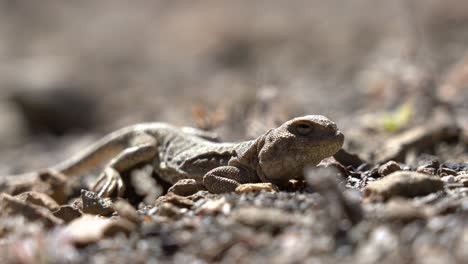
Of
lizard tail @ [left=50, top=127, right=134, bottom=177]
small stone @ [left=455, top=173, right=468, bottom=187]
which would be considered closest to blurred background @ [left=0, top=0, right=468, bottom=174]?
lizard tail @ [left=50, top=127, right=134, bottom=177]

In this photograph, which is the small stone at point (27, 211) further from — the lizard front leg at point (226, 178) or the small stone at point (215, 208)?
the lizard front leg at point (226, 178)

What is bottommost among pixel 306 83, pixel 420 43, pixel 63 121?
pixel 63 121

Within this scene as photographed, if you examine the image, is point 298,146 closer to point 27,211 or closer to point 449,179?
point 449,179

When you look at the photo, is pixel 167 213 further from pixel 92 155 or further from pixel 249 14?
pixel 249 14

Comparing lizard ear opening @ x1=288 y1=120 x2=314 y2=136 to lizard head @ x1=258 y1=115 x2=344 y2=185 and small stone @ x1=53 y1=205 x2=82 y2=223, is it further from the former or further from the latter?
small stone @ x1=53 y1=205 x2=82 y2=223

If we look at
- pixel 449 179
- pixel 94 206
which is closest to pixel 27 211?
pixel 94 206

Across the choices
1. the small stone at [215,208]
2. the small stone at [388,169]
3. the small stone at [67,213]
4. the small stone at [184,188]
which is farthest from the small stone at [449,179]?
the small stone at [67,213]

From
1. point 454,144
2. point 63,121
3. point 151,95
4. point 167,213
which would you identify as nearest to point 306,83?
point 151,95
